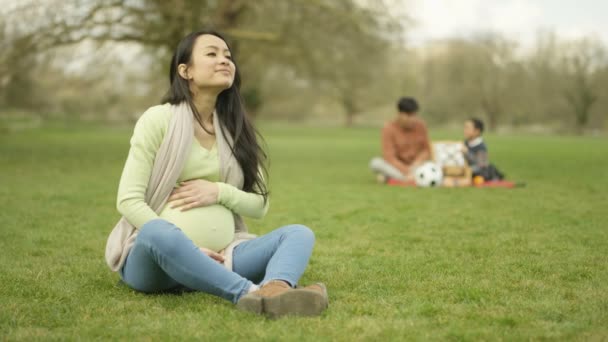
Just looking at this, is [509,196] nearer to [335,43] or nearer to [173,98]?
[173,98]

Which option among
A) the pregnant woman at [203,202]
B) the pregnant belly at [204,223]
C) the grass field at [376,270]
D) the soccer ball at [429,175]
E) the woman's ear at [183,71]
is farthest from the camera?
the soccer ball at [429,175]

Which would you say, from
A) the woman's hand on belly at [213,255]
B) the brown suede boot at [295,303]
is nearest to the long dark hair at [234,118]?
the woman's hand on belly at [213,255]

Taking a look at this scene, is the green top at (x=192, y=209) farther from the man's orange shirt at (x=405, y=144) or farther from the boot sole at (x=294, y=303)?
the man's orange shirt at (x=405, y=144)

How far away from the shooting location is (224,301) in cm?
393

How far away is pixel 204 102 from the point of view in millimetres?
4160

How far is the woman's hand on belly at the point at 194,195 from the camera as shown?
3.95 metres

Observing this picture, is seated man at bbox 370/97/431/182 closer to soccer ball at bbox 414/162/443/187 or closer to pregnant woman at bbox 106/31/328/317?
soccer ball at bbox 414/162/443/187

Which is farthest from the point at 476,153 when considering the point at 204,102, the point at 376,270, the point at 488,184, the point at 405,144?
the point at 204,102

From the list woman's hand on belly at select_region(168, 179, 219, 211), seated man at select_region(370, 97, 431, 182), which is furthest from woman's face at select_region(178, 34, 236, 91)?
seated man at select_region(370, 97, 431, 182)

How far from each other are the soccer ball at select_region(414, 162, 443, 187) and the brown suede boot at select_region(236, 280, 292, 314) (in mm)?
8108

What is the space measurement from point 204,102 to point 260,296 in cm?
130

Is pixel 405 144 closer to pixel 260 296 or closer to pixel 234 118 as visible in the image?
pixel 234 118

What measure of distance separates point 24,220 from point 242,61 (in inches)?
709

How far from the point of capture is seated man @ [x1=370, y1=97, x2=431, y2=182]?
11961 mm
